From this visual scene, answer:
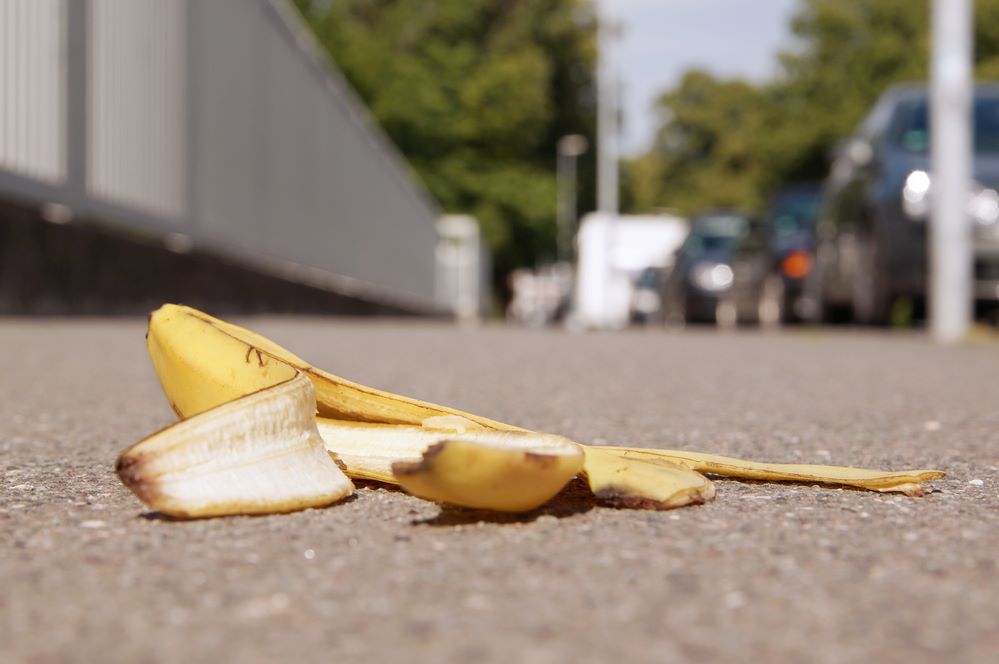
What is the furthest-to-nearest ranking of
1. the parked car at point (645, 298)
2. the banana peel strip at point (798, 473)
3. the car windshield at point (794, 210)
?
the parked car at point (645, 298) < the car windshield at point (794, 210) < the banana peel strip at point (798, 473)

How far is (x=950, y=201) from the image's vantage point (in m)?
10.2

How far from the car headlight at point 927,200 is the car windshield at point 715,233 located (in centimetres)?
804

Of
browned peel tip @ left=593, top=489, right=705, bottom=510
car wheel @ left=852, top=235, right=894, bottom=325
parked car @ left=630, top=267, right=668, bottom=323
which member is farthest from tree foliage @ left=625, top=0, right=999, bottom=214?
browned peel tip @ left=593, top=489, right=705, bottom=510

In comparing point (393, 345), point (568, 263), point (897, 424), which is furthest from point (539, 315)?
point (897, 424)

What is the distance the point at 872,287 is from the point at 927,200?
2.82ft

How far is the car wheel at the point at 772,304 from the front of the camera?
57.7 feet

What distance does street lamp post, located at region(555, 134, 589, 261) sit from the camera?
54.4 m

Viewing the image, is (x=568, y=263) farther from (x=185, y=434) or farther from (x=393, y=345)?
(x=185, y=434)

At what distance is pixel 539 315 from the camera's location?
4938 centimetres

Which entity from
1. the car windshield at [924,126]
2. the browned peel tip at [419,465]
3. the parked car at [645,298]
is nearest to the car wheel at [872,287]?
the car windshield at [924,126]

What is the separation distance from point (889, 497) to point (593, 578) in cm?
83

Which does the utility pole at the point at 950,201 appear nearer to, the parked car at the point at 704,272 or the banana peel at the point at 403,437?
the parked car at the point at 704,272

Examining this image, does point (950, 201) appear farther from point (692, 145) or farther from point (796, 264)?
point (692, 145)

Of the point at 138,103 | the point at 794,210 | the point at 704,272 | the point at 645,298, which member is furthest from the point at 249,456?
the point at 645,298
